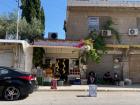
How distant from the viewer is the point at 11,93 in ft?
59.9

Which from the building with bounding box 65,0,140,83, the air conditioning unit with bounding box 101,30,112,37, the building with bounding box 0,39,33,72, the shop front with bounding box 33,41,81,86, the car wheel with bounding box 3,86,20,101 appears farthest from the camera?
the building with bounding box 65,0,140,83

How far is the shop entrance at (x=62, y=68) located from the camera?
106ft

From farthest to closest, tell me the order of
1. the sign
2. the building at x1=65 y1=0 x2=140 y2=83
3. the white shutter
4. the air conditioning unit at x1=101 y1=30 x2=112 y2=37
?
1. the sign
2. the building at x1=65 y1=0 x2=140 y2=83
3. the air conditioning unit at x1=101 y1=30 x2=112 y2=37
4. the white shutter

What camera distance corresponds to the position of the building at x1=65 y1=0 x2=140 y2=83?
31.8 meters

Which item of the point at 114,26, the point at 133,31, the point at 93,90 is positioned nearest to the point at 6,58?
the point at 93,90

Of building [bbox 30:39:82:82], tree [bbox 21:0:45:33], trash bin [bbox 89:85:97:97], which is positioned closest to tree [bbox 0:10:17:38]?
tree [bbox 21:0:45:33]

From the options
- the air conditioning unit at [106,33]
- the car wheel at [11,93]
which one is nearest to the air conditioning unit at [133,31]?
the air conditioning unit at [106,33]

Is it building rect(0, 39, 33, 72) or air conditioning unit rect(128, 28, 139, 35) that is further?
air conditioning unit rect(128, 28, 139, 35)

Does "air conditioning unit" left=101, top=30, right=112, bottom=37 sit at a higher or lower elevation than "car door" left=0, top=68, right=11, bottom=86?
higher

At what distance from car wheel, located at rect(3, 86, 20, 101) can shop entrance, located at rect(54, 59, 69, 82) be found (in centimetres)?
1406

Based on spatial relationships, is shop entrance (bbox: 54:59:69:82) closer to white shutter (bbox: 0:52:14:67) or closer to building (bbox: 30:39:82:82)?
building (bbox: 30:39:82:82)

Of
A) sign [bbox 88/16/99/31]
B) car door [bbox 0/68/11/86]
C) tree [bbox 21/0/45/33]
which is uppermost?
tree [bbox 21/0/45/33]

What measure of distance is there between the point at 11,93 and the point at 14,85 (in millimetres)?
399

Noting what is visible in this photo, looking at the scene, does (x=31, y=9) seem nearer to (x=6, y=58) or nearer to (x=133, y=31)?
(x=133, y=31)
